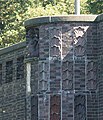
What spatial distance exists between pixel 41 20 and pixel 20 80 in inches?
159

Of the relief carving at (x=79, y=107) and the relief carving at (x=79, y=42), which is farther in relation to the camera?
the relief carving at (x=79, y=42)

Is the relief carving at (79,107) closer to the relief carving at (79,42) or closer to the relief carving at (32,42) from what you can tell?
the relief carving at (79,42)

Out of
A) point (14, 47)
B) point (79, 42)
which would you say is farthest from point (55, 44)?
point (14, 47)

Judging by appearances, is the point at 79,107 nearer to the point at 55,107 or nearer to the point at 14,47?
the point at 55,107

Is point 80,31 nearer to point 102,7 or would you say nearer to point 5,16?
point 102,7

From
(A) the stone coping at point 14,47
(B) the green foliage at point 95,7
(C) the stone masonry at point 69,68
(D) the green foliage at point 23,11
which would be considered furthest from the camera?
(D) the green foliage at point 23,11

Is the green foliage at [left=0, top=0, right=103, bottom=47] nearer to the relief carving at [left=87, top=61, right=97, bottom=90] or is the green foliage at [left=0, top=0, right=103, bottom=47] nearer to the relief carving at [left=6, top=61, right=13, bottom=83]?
the relief carving at [left=6, top=61, right=13, bottom=83]

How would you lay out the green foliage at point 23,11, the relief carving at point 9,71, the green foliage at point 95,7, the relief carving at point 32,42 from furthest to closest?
the green foliage at point 23,11 < the green foliage at point 95,7 < the relief carving at point 9,71 < the relief carving at point 32,42

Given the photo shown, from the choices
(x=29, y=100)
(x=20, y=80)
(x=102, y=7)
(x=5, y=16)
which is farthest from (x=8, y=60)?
(x=5, y=16)

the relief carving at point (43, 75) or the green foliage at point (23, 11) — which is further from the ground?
the green foliage at point (23, 11)

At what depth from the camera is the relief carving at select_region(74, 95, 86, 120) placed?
25.0 meters

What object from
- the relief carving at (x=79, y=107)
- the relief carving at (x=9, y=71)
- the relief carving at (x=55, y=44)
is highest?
the relief carving at (x=55, y=44)

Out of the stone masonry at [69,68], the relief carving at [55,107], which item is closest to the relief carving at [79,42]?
the stone masonry at [69,68]

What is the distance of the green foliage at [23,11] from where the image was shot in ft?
142
